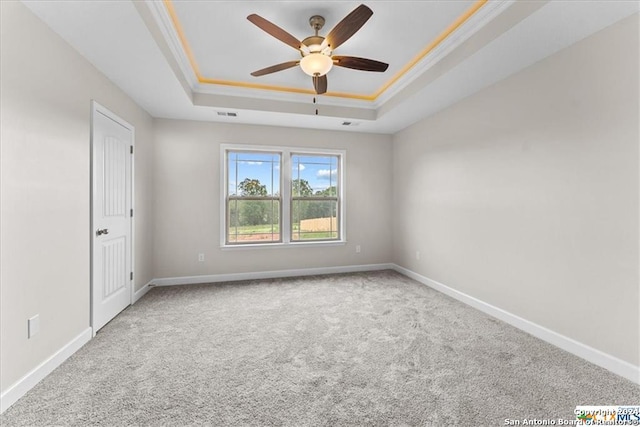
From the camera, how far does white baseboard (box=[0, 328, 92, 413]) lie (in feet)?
5.60

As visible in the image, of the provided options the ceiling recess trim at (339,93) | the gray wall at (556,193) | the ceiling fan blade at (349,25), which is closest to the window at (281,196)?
the ceiling recess trim at (339,93)

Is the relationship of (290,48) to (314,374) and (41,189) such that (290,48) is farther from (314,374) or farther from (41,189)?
(314,374)

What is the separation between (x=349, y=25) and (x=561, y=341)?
10.1 feet

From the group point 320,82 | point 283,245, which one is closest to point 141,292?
point 283,245

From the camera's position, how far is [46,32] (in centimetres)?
204

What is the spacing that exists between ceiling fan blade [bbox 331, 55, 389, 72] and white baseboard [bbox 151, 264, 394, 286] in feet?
10.5

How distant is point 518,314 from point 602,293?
2.57ft

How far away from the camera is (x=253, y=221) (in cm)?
470

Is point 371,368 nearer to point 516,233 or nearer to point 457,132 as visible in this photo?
point 516,233

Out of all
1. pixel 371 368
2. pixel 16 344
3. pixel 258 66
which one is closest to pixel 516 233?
pixel 371 368

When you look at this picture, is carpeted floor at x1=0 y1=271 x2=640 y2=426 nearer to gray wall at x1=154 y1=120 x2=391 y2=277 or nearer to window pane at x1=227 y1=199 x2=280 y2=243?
gray wall at x1=154 y1=120 x2=391 y2=277

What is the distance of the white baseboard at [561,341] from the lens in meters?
2.00

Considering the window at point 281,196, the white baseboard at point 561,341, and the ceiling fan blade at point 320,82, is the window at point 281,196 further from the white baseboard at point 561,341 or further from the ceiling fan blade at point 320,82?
the white baseboard at point 561,341

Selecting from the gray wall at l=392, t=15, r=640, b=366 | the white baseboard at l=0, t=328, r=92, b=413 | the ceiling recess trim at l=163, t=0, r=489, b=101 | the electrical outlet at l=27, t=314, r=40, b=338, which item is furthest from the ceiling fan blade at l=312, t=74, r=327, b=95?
the white baseboard at l=0, t=328, r=92, b=413
